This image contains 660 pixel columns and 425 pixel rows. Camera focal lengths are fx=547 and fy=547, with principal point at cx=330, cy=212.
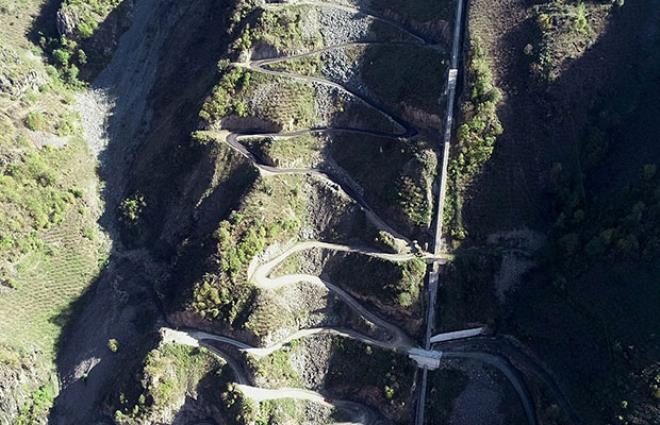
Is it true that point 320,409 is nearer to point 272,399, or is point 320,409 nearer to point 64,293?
point 272,399

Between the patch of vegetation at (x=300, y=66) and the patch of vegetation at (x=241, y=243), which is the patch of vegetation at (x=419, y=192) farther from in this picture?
the patch of vegetation at (x=300, y=66)

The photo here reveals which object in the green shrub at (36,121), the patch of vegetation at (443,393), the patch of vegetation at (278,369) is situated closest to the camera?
the patch of vegetation at (443,393)

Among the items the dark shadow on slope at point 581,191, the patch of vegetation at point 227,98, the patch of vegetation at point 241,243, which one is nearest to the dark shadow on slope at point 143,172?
the patch of vegetation at point 227,98

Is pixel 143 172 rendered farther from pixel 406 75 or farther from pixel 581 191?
pixel 581 191

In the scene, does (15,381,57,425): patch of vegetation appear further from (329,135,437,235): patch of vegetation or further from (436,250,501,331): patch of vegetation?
(436,250,501,331): patch of vegetation

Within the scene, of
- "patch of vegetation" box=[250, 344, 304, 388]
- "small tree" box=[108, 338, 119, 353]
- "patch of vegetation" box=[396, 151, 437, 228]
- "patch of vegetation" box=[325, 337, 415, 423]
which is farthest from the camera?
"small tree" box=[108, 338, 119, 353]

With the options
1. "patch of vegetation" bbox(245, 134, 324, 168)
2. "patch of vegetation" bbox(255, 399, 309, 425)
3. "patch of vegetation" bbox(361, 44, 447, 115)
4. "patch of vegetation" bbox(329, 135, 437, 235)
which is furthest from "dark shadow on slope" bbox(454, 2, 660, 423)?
"patch of vegetation" bbox(255, 399, 309, 425)

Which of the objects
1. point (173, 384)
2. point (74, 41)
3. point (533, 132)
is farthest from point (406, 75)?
point (74, 41)
